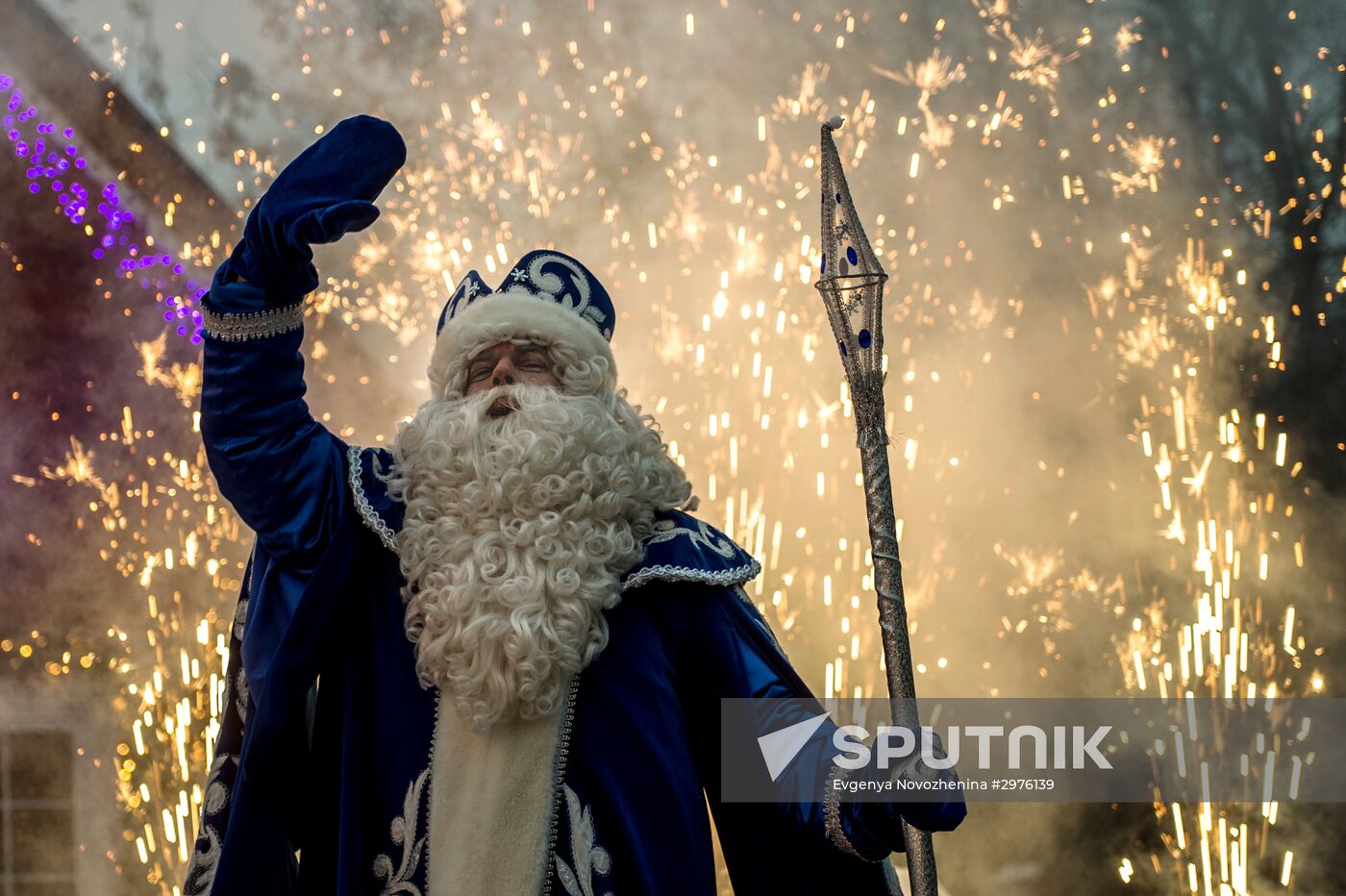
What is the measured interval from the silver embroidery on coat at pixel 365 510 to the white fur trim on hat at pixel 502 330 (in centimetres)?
21

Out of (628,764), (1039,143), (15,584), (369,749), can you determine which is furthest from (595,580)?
(1039,143)

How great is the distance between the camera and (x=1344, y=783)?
4.06 m

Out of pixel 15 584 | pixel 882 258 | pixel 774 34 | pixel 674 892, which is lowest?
pixel 674 892

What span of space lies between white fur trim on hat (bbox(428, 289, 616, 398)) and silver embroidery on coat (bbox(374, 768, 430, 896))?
2.15 ft

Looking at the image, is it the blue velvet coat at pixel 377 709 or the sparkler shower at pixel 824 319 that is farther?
the sparkler shower at pixel 824 319

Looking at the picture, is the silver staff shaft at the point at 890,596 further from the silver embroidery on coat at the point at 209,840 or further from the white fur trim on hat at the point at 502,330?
the silver embroidery on coat at the point at 209,840

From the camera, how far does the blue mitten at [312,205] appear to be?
1.78 meters

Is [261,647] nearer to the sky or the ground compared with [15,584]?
nearer to the ground

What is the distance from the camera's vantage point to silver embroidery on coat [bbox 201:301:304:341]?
1.83 metres

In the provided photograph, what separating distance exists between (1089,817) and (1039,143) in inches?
97.9

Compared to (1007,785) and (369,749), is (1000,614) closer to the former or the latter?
(1007,785)
